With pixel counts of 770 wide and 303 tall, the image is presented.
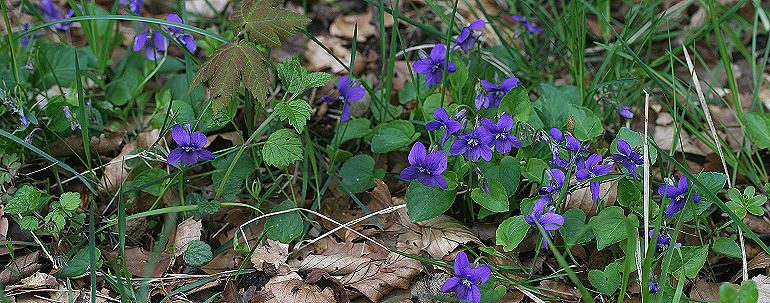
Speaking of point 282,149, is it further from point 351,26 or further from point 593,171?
→ point 351,26

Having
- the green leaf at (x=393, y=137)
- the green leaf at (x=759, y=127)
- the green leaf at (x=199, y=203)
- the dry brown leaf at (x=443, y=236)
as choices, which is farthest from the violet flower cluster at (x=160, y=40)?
the green leaf at (x=759, y=127)

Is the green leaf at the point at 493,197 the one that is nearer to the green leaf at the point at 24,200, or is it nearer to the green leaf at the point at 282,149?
the green leaf at the point at 282,149

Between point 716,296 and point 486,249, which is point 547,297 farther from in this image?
point 716,296

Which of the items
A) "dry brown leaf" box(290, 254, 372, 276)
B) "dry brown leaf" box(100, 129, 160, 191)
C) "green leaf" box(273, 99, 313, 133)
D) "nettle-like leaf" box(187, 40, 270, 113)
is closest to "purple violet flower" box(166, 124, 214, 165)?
"nettle-like leaf" box(187, 40, 270, 113)

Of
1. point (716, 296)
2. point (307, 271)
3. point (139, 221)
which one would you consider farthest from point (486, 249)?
point (139, 221)

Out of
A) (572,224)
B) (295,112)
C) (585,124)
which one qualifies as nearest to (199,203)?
(295,112)

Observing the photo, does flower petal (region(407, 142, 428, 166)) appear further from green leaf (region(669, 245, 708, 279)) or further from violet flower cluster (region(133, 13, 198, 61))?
violet flower cluster (region(133, 13, 198, 61))

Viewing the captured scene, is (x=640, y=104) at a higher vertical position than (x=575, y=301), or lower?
higher
